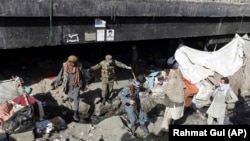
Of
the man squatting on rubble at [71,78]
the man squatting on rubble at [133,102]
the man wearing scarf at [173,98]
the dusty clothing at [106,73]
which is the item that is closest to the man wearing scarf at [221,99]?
the man wearing scarf at [173,98]

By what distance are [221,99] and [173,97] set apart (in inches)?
47.1

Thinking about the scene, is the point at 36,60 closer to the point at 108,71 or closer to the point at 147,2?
the point at 108,71

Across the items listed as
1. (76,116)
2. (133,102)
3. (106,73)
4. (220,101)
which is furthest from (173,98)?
(76,116)

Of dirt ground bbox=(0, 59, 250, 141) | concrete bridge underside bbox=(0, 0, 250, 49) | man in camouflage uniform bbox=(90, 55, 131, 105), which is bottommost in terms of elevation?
dirt ground bbox=(0, 59, 250, 141)

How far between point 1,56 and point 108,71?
3.76 meters

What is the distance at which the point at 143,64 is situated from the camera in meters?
12.6

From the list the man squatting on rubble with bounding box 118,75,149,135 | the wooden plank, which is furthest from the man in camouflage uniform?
the wooden plank

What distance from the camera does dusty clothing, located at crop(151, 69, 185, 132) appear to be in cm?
828

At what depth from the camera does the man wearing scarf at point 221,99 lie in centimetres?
845

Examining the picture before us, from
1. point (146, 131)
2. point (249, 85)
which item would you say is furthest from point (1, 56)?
point (249, 85)

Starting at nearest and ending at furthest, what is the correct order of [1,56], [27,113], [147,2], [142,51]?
1. [27,113]
2. [147,2]
3. [1,56]
4. [142,51]

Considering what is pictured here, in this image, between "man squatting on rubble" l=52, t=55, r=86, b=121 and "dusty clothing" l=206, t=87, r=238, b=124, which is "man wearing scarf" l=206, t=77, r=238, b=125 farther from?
"man squatting on rubble" l=52, t=55, r=86, b=121

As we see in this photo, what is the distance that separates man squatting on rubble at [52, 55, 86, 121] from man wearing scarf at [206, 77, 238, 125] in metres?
3.32

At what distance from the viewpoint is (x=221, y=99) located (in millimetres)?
8477
